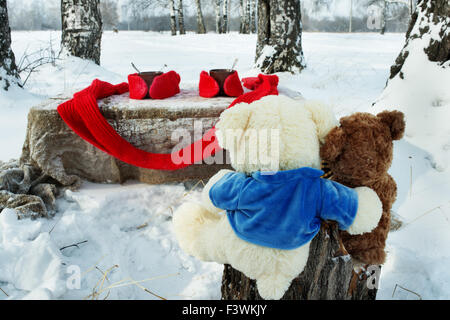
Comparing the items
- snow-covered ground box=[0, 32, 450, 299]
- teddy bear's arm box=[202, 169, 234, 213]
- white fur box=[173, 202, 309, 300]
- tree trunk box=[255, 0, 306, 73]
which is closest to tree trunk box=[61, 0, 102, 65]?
snow-covered ground box=[0, 32, 450, 299]

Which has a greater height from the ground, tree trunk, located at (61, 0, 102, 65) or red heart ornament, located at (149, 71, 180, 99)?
tree trunk, located at (61, 0, 102, 65)

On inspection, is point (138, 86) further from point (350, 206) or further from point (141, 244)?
point (350, 206)

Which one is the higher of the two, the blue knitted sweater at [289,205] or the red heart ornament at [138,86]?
the red heart ornament at [138,86]

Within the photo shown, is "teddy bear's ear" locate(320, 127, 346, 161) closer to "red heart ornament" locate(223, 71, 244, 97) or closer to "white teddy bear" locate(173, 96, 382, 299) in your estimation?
"white teddy bear" locate(173, 96, 382, 299)

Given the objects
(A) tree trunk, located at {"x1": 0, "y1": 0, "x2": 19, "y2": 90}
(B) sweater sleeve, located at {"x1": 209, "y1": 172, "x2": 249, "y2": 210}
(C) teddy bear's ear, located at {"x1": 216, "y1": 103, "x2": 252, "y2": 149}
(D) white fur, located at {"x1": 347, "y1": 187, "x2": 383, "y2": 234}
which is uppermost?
(A) tree trunk, located at {"x1": 0, "y1": 0, "x2": 19, "y2": 90}

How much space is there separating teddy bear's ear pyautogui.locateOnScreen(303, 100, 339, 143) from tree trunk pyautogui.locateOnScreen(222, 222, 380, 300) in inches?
12.8

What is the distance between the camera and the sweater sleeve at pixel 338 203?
102 cm

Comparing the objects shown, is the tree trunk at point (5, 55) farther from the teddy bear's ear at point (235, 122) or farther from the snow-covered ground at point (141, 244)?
the teddy bear's ear at point (235, 122)

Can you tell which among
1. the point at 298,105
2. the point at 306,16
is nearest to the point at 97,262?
the point at 298,105

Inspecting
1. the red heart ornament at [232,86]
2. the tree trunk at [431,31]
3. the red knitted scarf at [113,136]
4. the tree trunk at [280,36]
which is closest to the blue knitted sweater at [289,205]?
the red knitted scarf at [113,136]

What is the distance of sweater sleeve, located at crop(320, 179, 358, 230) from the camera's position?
1018mm

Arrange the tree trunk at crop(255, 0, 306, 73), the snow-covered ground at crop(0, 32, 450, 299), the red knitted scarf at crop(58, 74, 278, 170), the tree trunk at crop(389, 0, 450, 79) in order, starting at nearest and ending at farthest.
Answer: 1. the snow-covered ground at crop(0, 32, 450, 299)
2. the red knitted scarf at crop(58, 74, 278, 170)
3. the tree trunk at crop(389, 0, 450, 79)
4. the tree trunk at crop(255, 0, 306, 73)

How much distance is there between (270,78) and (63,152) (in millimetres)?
1605

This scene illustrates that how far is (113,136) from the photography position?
217 cm
